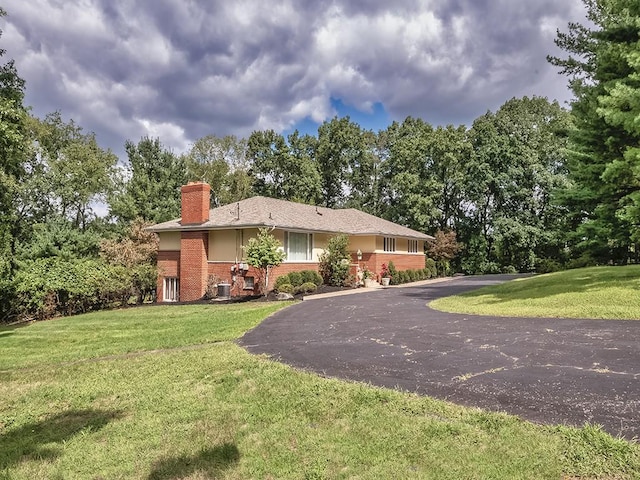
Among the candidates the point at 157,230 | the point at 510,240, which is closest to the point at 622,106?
the point at 157,230

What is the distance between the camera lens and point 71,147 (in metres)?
38.5

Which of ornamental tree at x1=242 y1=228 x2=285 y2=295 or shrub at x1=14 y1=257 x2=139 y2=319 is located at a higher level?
ornamental tree at x1=242 y1=228 x2=285 y2=295

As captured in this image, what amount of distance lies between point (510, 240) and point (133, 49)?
34.0 m

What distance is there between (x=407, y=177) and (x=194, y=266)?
24906 mm

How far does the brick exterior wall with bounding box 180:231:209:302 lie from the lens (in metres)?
22.6

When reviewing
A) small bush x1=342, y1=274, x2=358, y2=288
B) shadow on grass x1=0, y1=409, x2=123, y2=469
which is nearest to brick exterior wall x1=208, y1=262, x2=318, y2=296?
small bush x1=342, y1=274, x2=358, y2=288

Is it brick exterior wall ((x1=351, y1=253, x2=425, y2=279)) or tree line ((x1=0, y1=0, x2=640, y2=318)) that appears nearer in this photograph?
tree line ((x1=0, y1=0, x2=640, y2=318))

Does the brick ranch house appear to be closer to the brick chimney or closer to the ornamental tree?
the brick chimney

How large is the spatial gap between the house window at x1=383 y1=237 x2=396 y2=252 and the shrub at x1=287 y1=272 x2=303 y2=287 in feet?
32.3

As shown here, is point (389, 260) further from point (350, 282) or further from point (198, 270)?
point (198, 270)

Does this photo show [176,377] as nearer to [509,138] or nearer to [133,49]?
[133,49]

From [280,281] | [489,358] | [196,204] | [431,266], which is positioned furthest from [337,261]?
[489,358]

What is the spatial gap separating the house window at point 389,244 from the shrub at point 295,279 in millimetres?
9855

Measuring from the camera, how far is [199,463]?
3812 millimetres
